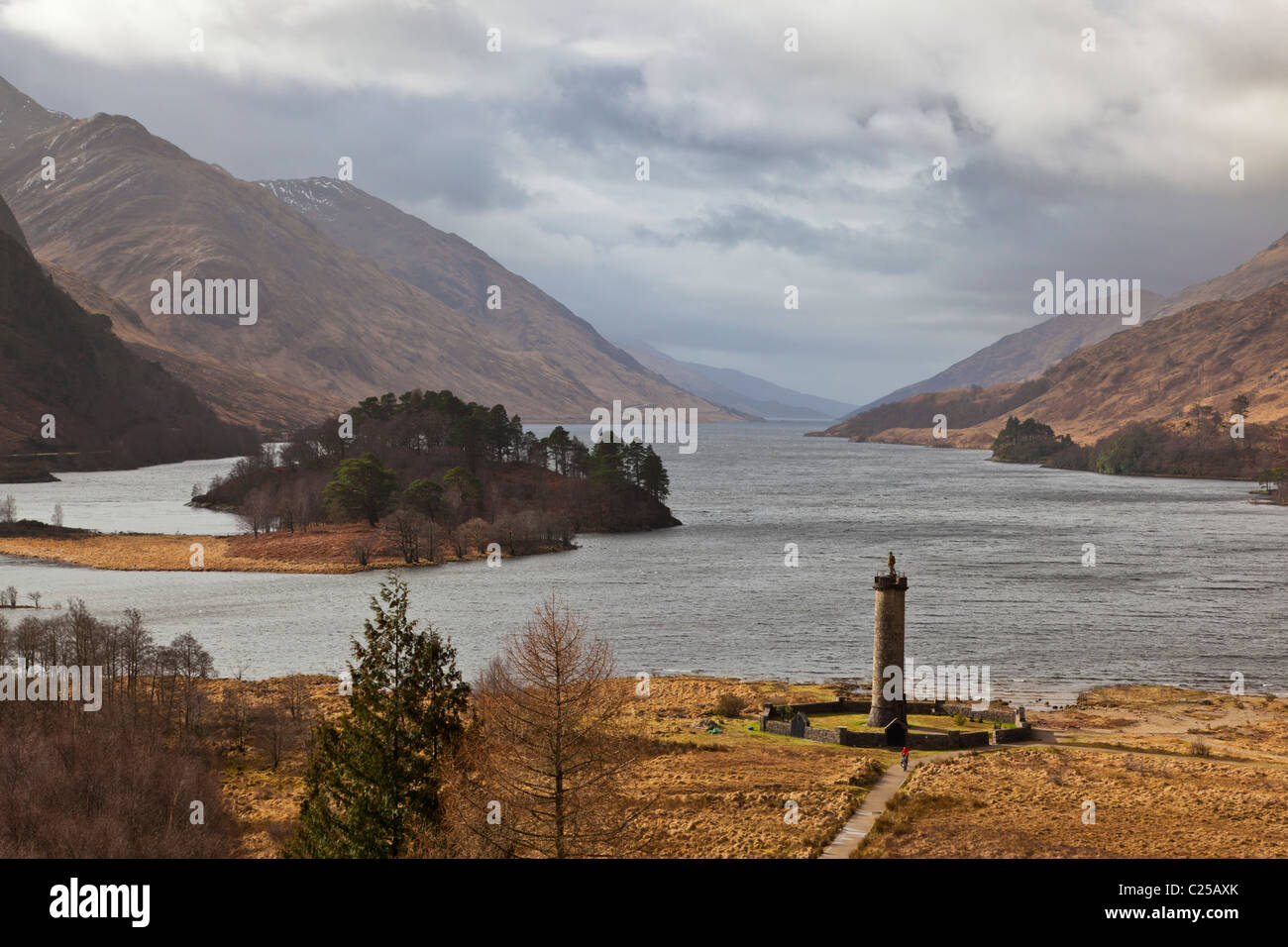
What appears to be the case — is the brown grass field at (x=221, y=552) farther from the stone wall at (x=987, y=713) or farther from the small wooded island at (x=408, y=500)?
the stone wall at (x=987, y=713)

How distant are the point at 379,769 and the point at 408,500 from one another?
114959 mm

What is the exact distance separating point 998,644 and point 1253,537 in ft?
308

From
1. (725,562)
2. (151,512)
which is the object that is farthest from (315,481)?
(725,562)

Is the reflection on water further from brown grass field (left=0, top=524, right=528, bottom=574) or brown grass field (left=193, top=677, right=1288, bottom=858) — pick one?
brown grass field (left=193, top=677, right=1288, bottom=858)

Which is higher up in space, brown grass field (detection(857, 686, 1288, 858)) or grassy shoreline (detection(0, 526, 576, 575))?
grassy shoreline (detection(0, 526, 576, 575))

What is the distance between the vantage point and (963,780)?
4838 cm

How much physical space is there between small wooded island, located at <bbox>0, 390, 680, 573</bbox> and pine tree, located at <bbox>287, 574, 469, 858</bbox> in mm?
97754

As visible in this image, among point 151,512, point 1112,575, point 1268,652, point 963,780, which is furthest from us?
point 151,512

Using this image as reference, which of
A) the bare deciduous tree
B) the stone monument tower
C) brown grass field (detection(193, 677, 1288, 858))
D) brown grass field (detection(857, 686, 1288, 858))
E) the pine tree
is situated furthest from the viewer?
the stone monument tower

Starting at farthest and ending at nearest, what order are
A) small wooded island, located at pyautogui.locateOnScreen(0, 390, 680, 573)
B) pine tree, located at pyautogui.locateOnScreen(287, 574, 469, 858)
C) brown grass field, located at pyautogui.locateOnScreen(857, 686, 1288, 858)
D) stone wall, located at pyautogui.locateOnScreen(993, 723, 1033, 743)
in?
small wooded island, located at pyautogui.locateOnScreen(0, 390, 680, 573)
stone wall, located at pyautogui.locateOnScreen(993, 723, 1033, 743)
brown grass field, located at pyautogui.locateOnScreen(857, 686, 1288, 858)
pine tree, located at pyautogui.locateOnScreen(287, 574, 469, 858)

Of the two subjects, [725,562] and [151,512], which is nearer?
[725,562]

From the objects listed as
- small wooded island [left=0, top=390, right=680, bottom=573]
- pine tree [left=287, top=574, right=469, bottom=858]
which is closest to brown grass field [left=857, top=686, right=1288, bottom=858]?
pine tree [left=287, top=574, right=469, bottom=858]

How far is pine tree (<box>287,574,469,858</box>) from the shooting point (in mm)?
35812
